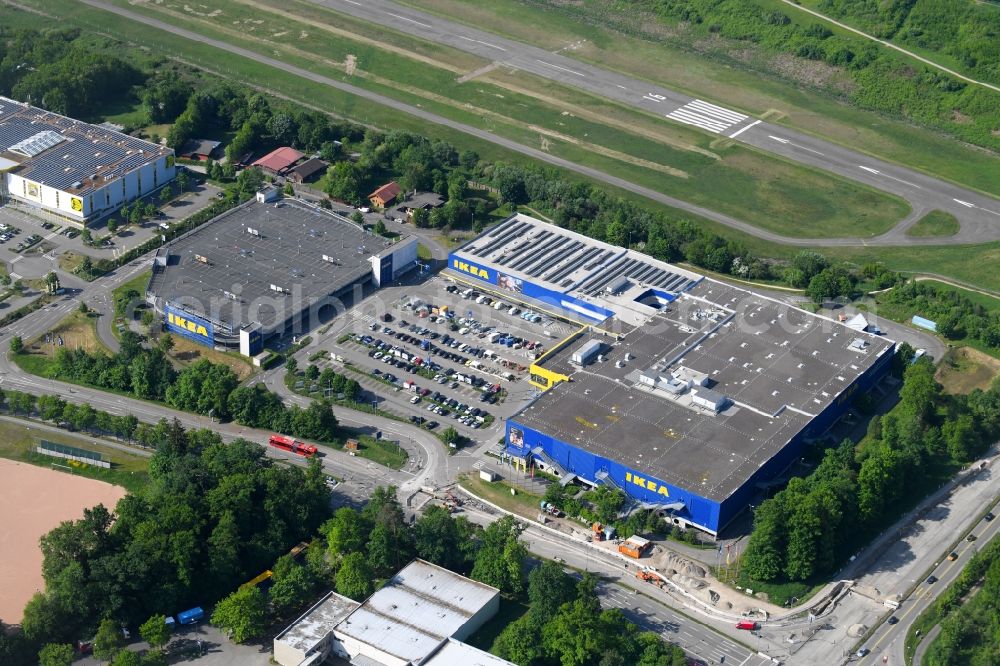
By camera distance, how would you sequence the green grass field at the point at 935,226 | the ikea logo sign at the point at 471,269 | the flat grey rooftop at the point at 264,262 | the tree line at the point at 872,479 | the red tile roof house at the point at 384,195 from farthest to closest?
1. the red tile roof house at the point at 384,195
2. the green grass field at the point at 935,226
3. the ikea logo sign at the point at 471,269
4. the flat grey rooftop at the point at 264,262
5. the tree line at the point at 872,479

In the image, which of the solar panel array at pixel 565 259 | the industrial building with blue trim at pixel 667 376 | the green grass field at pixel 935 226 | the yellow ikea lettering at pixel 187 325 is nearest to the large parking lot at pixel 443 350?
→ the industrial building with blue trim at pixel 667 376

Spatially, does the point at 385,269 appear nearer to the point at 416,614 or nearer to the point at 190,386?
the point at 190,386

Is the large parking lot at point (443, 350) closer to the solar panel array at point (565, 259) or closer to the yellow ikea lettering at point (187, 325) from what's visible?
the solar panel array at point (565, 259)

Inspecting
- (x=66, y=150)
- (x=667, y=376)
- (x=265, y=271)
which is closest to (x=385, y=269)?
(x=265, y=271)

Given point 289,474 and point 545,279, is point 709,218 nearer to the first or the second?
point 545,279

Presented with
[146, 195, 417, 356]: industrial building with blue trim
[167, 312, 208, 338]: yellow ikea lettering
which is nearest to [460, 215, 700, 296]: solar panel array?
[146, 195, 417, 356]: industrial building with blue trim

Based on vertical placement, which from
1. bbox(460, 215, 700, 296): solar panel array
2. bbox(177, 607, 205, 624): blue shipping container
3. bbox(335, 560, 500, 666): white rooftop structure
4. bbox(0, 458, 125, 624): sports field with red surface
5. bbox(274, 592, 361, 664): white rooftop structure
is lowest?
bbox(0, 458, 125, 624): sports field with red surface

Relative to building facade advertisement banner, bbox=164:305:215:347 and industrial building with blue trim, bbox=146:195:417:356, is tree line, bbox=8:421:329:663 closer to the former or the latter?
building facade advertisement banner, bbox=164:305:215:347
